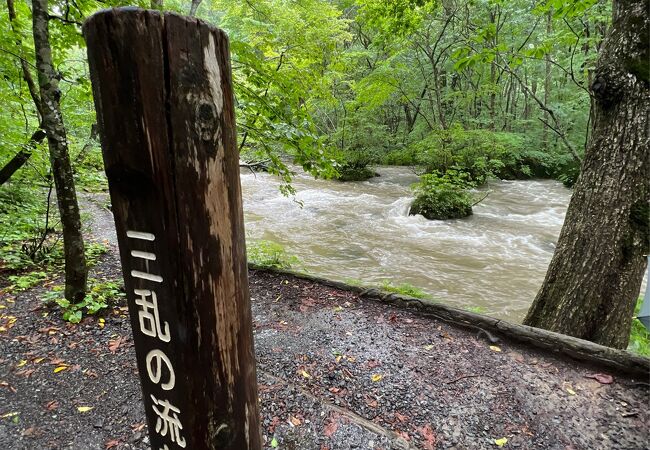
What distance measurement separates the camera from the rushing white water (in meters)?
6.13

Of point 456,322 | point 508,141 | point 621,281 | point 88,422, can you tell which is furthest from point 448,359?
point 508,141

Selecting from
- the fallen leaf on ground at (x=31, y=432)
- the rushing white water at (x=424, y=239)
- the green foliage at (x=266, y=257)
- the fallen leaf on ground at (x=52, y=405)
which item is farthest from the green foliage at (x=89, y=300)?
the rushing white water at (x=424, y=239)

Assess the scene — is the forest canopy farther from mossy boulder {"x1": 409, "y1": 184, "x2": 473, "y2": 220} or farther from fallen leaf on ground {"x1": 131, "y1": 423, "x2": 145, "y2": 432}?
fallen leaf on ground {"x1": 131, "y1": 423, "x2": 145, "y2": 432}

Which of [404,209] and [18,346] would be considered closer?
[18,346]

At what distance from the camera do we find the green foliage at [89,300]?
3383 mm

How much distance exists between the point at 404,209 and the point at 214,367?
1019 centimetres

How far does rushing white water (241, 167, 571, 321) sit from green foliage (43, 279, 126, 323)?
344 centimetres

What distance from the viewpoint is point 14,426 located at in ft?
7.37

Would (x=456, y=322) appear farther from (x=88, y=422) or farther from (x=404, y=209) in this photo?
(x=404, y=209)

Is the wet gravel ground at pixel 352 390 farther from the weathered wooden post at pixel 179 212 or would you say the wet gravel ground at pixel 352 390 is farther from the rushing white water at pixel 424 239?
the rushing white water at pixel 424 239

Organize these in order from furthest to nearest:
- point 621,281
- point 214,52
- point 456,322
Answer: point 456,322 → point 621,281 → point 214,52

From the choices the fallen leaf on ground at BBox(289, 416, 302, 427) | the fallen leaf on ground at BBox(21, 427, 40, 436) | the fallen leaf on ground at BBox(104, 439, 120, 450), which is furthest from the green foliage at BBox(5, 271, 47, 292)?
the fallen leaf on ground at BBox(289, 416, 302, 427)

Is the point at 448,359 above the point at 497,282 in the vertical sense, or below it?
above

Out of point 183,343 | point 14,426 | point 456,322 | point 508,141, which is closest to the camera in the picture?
point 183,343
